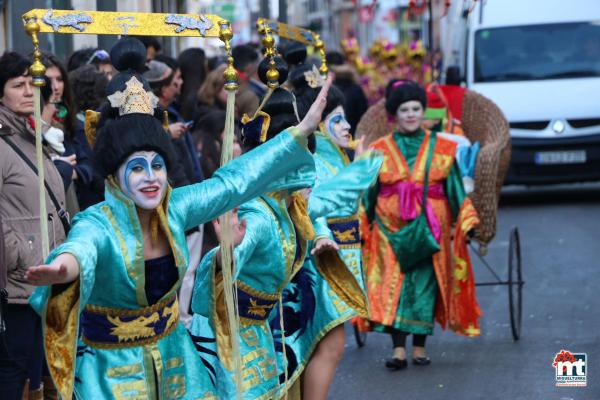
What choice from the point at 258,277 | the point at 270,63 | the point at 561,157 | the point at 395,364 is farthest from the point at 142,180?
the point at 561,157

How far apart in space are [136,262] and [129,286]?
0.09 metres

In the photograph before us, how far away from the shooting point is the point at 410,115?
860 centimetres

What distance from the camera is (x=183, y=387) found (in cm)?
495

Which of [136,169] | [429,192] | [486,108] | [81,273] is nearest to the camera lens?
[81,273]

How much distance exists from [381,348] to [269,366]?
12.1ft

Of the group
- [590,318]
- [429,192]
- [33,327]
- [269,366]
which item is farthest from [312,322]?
[590,318]

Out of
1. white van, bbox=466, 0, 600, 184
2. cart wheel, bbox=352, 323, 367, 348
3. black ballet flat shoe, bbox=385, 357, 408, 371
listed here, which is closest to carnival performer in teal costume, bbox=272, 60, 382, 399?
black ballet flat shoe, bbox=385, 357, 408, 371

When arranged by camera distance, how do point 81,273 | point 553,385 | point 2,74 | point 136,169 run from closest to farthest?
point 81,273
point 136,169
point 2,74
point 553,385

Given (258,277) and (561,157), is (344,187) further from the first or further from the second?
(561,157)

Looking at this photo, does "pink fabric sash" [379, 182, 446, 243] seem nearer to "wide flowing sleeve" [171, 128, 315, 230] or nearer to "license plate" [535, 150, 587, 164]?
"wide flowing sleeve" [171, 128, 315, 230]

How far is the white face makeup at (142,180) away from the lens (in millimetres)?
4797

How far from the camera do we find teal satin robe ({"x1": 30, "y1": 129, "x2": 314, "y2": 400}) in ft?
15.1

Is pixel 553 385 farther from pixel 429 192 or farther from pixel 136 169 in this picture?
pixel 136 169

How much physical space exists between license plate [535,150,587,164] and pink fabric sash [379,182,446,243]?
8223 millimetres
